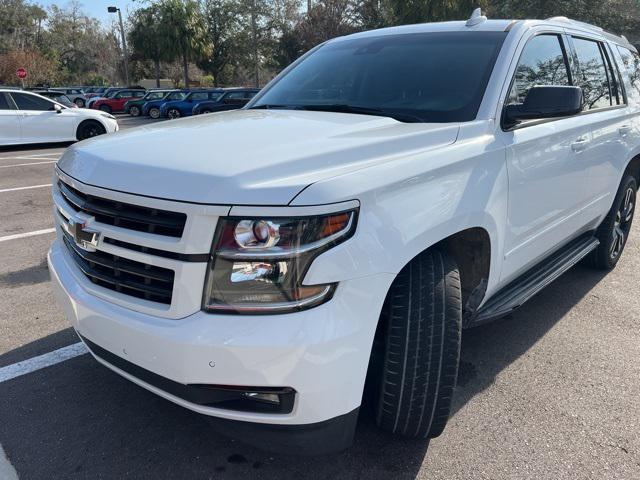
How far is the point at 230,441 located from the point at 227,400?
2.27 ft

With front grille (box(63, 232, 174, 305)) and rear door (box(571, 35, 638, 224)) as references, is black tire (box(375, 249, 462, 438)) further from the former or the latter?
rear door (box(571, 35, 638, 224))

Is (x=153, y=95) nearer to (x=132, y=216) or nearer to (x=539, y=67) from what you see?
(x=539, y=67)

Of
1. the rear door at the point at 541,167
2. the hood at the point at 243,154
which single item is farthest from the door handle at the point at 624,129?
the hood at the point at 243,154

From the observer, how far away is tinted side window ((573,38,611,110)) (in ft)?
12.5

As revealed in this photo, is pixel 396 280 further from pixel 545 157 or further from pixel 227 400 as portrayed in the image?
pixel 545 157

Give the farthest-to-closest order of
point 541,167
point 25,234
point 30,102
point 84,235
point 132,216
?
point 30,102 → point 25,234 → point 541,167 → point 84,235 → point 132,216

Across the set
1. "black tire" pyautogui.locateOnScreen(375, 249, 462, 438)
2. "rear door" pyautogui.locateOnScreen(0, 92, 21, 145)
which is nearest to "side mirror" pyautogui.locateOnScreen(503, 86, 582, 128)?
"black tire" pyautogui.locateOnScreen(375, 249, 462, 438)

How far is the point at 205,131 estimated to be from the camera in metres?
2.61

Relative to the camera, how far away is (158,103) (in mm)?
27469

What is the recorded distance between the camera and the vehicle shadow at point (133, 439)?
92.7 inches

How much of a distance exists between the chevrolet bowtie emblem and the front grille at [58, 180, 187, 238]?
47 millimetres

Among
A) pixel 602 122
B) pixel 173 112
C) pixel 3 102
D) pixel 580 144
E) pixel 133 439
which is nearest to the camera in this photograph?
pixel 133 439

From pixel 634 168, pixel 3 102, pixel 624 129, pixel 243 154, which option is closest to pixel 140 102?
pixel 3 102

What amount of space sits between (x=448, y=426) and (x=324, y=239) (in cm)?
139
